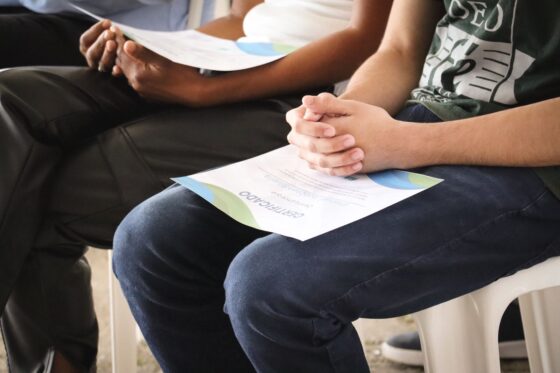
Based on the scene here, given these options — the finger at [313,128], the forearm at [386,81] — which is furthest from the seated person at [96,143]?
the finger at [313,128]

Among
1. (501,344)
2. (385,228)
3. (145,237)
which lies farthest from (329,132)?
(501,344)

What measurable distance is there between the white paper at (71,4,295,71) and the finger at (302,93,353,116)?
268mm

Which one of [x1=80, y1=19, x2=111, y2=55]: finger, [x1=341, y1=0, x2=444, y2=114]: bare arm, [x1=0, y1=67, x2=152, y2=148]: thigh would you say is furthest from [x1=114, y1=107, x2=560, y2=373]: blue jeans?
[x1=80, y1=19, x2=111, y2=55]: finger

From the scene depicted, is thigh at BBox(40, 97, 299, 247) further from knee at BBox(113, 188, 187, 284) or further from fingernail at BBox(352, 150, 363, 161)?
fingernail at BBox(352, 150, 363, 161)

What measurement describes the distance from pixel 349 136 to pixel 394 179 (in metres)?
0.06

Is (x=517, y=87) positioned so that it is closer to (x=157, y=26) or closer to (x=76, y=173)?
(x=76, y=173)

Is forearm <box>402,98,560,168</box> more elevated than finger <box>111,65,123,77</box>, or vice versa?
forearm <box>402,98,560,168</box>

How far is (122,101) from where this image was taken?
1070mm

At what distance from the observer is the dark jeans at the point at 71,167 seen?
96 centimetres

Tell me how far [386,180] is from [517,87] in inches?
6.9

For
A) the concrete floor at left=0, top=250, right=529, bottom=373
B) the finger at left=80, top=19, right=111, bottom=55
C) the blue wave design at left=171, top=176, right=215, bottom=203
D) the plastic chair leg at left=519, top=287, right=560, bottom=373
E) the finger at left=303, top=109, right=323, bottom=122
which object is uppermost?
A: the finger at left=303, top=109, right=323, bottom=122

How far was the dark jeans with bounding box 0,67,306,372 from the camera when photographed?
0.96m

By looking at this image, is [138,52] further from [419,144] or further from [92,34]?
[419,144]

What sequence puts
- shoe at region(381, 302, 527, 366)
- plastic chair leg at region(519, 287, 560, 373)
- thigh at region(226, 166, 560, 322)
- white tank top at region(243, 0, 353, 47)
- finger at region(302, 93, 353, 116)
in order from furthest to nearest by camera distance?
shoe at region(381, 302, 527, 366), white tank top at region(243, 0, 353, 47), plastic chair leg at region(519, 287, 560, 373), finger at region(302, 93, 353, 116), thigh at region(226, 166, 560, 322)
